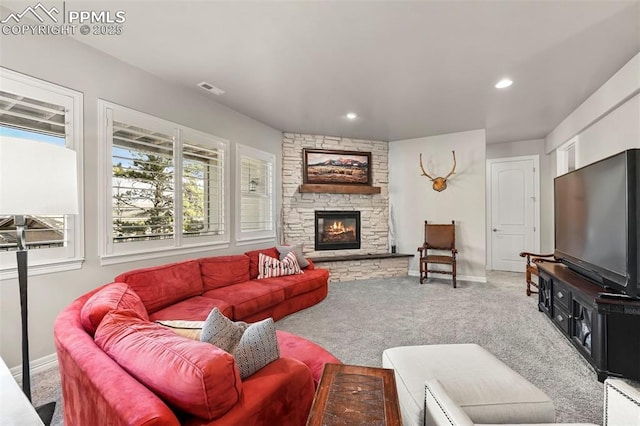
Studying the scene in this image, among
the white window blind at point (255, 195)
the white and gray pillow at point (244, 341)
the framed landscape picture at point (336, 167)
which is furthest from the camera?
the framed landscape picture at point (336, 167)

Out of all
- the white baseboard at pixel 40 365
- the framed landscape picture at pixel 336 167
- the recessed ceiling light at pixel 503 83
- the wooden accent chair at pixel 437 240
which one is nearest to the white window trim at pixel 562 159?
the wooden accent chair at pixel 437 240

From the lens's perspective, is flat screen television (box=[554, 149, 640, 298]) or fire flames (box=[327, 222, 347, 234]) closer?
flat screen television (box=[554, 149, 640, 298])

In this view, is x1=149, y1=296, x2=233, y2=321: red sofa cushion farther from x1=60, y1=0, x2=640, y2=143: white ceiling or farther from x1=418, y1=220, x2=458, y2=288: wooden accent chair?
x1=418, y1=220, x2=458, y2=288: wooden accent chair

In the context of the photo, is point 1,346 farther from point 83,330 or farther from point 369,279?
point 369,279

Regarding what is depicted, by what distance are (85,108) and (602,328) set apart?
14.3 ft

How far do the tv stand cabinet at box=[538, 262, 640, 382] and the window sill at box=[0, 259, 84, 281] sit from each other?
4027 mm

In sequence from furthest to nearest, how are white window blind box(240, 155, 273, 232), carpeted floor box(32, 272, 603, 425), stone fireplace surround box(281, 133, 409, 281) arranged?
stone fireplace surround box(281, 133, 409, 281)
white window blind box(240, 155, 273, 232)
carpeted floor box(32, 272, 603, 425)

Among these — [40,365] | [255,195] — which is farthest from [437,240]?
[40,365]

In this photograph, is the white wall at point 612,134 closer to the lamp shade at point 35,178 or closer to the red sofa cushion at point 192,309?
the red sofa cushion at point 192,309

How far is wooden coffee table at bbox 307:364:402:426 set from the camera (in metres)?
0.84

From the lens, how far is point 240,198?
4.20 m

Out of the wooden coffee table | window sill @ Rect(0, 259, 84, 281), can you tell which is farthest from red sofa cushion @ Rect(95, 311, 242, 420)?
window sill @ Rect(0, 259, 84, 281)

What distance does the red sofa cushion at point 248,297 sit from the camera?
276cm

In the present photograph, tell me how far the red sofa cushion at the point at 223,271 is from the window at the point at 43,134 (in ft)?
3.55
